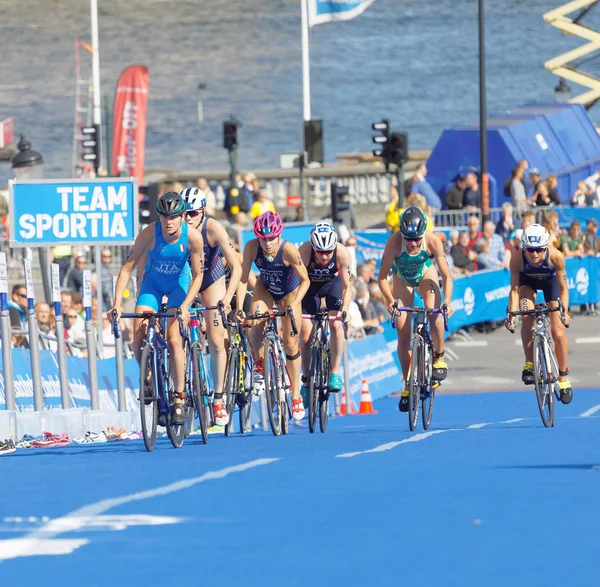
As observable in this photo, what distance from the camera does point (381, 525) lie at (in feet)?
26.7

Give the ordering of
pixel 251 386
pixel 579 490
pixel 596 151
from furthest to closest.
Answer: pixel 596 151, pixel 251 386, pixel 579 490

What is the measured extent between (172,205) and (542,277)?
180 inches

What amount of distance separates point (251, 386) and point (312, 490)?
577cm

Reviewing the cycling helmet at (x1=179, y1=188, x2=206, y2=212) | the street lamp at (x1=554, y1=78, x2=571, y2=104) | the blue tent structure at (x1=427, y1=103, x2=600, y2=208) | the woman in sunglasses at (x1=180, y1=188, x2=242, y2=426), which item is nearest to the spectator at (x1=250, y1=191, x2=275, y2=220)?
the blue tent structure at (x1=427, y1=103, x2=600, y2=208)

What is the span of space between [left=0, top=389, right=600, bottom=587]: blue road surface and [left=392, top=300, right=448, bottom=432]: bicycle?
2.50 metres

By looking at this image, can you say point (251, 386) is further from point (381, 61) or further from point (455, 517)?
point (381, 61)

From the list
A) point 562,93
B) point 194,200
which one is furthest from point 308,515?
point 562,93

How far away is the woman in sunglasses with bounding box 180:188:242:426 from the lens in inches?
557

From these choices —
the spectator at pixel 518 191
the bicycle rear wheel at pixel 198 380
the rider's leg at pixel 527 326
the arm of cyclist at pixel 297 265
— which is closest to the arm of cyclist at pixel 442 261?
the rider's leg at pixel 527 326

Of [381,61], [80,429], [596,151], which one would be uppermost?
[381,61]

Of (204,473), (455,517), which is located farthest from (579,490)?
(204,473)

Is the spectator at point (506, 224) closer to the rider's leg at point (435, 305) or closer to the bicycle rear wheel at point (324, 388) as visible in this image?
the rider's leg at point (435, 305)

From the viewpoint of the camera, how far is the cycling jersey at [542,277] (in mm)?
16422

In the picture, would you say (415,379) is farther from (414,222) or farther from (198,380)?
(198,380)
